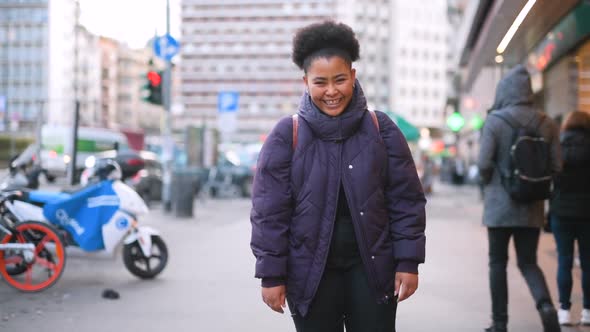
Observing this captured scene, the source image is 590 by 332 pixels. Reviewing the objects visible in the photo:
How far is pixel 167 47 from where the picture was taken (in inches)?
673

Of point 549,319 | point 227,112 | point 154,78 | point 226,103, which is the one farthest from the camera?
point 226,103

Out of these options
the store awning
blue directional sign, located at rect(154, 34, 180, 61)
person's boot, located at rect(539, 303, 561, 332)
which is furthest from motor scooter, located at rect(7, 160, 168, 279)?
blue directional sign, located at rect(154, 34, 180, 61)

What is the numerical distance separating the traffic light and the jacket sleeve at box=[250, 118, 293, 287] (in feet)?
47.5

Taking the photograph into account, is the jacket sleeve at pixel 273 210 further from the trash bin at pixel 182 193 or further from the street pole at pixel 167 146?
the street pole at pixel 167 146

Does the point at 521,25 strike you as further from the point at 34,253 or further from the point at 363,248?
the point at 363,248

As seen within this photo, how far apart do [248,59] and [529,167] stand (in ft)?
375

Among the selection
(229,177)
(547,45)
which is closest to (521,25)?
(547,45)

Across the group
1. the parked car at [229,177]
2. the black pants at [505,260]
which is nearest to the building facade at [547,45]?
the black pants at [505,260]

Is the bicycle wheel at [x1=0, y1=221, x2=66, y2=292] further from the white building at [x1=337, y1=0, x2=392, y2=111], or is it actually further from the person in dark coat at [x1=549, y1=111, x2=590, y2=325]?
the white building at [x1=337, y1=0, x2=392, y2=111]

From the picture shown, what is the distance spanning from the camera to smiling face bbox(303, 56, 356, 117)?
2828mm

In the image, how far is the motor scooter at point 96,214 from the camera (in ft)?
24.4

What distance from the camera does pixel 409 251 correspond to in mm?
2799

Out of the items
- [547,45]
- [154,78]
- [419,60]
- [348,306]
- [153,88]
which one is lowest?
[348,306]

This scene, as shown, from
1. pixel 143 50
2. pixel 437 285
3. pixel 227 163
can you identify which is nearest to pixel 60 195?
pixel 437 285
